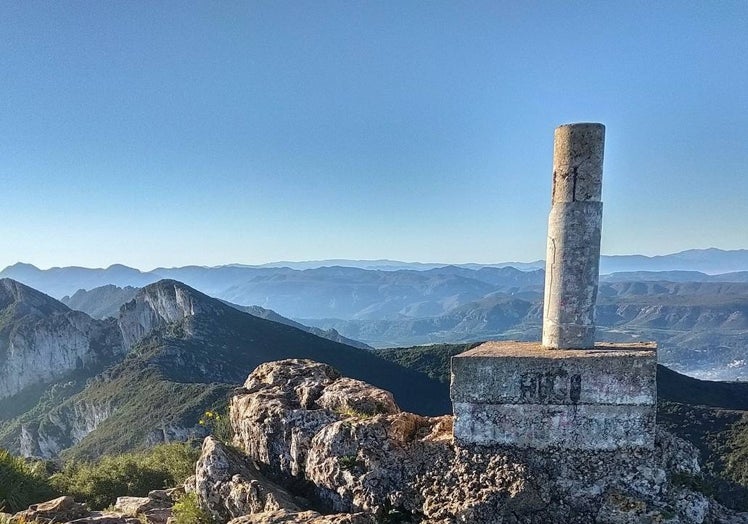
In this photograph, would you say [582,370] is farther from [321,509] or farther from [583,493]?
[321,509]

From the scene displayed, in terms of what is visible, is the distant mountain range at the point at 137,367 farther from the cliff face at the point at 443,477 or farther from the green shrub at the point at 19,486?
the cliff face at the point at 443,477

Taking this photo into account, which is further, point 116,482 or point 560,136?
point 116,482

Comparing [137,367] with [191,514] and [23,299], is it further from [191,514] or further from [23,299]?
[191,514]

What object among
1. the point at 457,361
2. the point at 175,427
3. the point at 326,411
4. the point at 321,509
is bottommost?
the point at 175,427

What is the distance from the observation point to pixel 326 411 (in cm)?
1105

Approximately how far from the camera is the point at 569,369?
30.3 feet

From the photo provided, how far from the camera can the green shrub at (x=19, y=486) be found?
43.3 ft

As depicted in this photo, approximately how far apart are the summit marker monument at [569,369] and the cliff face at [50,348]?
123 m

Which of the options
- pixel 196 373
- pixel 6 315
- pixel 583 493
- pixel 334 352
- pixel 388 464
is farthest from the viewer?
pixel 6 315

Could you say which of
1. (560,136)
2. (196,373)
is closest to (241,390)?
(560,136)

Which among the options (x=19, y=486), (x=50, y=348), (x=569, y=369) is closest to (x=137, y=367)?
(x=50, y=348)

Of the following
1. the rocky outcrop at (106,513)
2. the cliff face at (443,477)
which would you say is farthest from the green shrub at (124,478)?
the cliff face at (443,477)

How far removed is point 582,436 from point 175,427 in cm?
5696

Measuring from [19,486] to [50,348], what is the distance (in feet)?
391
